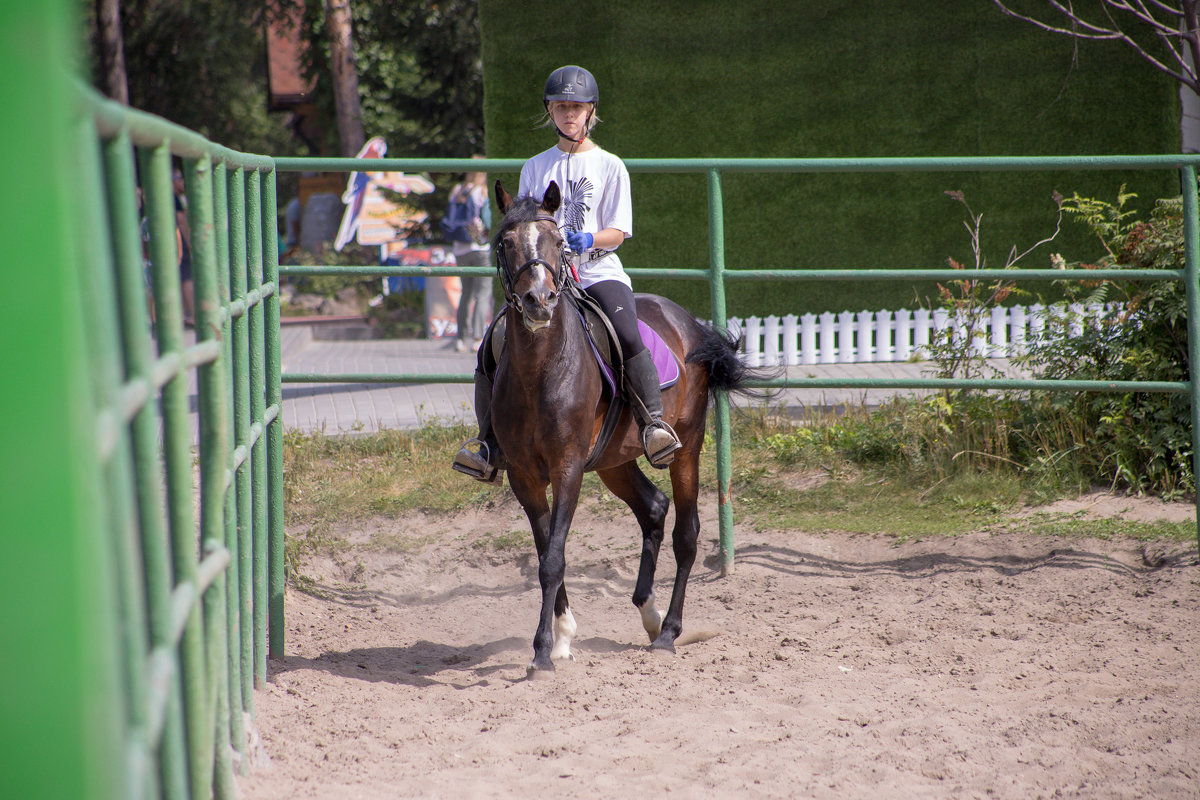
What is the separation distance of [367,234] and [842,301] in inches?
375

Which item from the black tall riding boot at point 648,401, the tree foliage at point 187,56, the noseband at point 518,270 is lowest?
the black tall riding boot at point 648,401

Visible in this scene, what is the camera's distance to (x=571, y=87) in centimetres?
420

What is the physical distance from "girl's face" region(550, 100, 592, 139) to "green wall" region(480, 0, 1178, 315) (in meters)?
5.81

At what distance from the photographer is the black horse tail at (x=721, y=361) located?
491 cm

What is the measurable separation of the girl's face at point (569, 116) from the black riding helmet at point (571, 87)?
0.04m

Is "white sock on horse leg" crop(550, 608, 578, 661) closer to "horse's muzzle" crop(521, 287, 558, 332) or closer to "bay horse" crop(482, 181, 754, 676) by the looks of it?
"bay horse" crop(482, 181, 754, 676)

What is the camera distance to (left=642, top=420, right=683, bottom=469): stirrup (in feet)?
14.1

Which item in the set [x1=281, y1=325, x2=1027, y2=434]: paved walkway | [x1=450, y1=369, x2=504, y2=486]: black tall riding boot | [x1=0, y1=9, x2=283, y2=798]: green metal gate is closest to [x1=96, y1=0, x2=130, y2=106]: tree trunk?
[x1=281, y1=325, x2=1027, y2=434]: paved walkway

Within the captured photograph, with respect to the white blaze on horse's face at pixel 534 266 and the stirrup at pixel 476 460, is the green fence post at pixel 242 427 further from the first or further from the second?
the stirrup at pixel 476 460

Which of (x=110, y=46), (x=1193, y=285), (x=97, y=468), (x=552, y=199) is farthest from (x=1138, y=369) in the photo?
(x=110, y=46)

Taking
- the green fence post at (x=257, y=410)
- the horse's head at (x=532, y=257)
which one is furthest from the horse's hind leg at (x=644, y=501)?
the green fence post at (x=257, y=410)

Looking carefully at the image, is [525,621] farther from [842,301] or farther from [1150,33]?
[1150,33]

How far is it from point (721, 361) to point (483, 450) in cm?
125

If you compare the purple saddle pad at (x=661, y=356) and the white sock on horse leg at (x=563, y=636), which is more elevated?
the purple saddle pad at (x=661, y=356)
